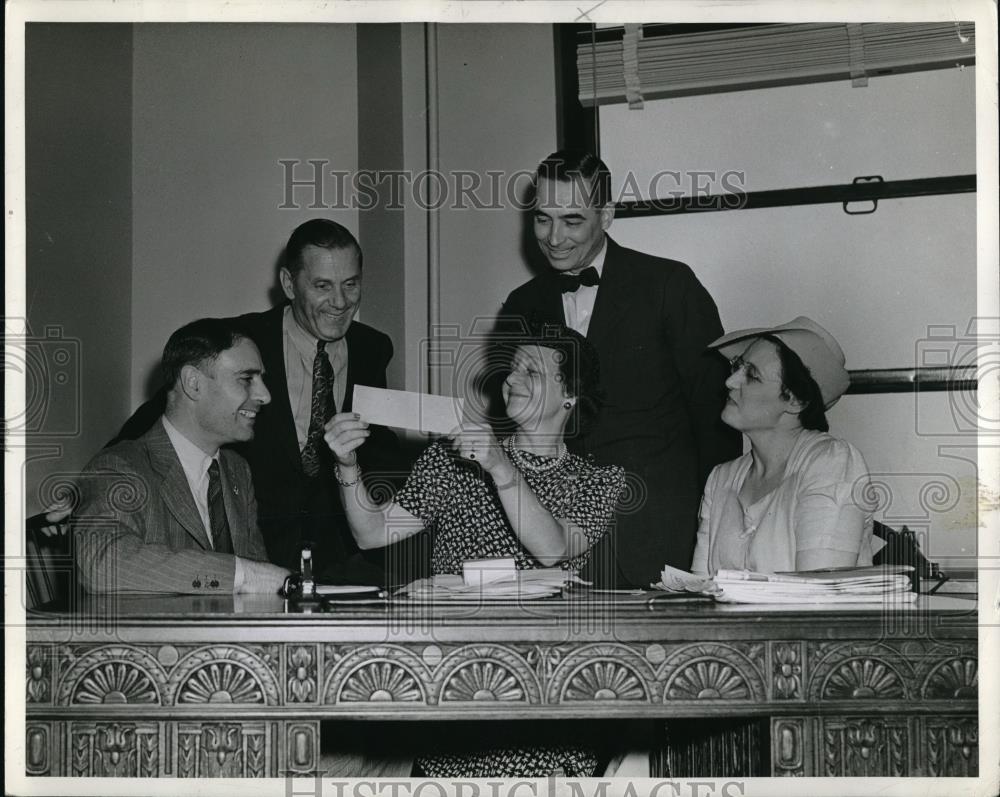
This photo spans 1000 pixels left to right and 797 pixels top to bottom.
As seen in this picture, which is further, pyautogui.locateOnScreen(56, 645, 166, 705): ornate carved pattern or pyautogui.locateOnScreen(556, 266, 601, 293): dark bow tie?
pyautogui.locateOnScreen(556, 266, 601, 293): dark bow tie

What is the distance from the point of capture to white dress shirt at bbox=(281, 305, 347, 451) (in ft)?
13.4

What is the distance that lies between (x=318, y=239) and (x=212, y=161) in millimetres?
523

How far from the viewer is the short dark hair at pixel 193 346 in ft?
12.4

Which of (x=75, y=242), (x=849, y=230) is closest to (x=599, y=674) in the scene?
(x=849, y=230)

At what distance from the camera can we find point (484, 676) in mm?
2992

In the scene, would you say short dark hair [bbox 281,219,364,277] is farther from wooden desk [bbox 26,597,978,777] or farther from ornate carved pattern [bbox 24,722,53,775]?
ornate carved pattern [bbox 24,722,53,775]

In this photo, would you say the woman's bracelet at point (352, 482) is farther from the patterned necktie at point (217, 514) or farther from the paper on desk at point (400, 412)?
the patterned necktie at point (217, 514)

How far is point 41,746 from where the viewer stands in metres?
3.00

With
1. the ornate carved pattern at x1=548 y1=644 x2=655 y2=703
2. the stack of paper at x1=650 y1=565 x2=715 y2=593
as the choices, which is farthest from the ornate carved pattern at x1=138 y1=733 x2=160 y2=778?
the stack of paper at x1=650 y1=565 x2=715 y2=593

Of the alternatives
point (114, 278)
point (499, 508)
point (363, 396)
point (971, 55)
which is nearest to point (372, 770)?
point (499, 508)

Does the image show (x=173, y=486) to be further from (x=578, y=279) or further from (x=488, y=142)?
(x=488, y=142)

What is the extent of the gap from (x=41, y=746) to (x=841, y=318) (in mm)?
2836

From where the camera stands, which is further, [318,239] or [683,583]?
[318,239]

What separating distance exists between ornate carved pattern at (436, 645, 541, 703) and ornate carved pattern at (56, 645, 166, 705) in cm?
71
